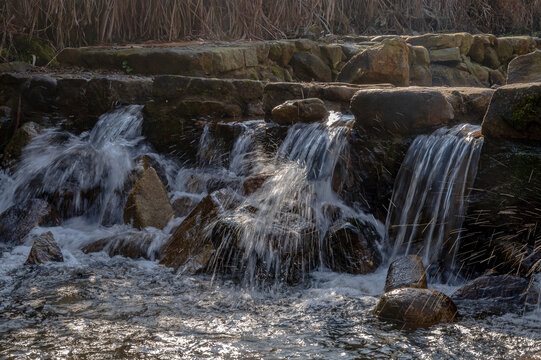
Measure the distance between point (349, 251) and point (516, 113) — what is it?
1.39 metres

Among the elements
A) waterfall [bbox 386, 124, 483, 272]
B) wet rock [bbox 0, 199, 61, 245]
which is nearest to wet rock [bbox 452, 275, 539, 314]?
waterfall [bbox 386, 124, 483, 272]

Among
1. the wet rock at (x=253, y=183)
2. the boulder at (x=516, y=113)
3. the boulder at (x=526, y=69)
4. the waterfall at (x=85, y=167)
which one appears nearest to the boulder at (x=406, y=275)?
the boulder at (x=516, y=113)

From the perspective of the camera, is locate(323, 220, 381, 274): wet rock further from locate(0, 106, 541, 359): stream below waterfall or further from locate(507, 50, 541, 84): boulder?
locate(507, 50, 541, 84): boulder

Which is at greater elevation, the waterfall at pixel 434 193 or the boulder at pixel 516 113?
the boulder at pixel 516 113

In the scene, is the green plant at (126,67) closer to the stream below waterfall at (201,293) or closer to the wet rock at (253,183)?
the stream below waterfall at (201,293)

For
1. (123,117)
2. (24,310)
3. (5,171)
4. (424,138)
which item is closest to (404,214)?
(424,138)

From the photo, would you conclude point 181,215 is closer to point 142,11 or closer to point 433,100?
point 433,100

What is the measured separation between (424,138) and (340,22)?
6.76m

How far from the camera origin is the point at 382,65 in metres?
6.61

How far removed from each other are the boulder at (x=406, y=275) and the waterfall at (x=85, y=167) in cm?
279

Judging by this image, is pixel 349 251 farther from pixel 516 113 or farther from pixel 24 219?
pixel 24 219

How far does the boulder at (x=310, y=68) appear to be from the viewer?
25.9 ft

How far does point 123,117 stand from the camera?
6348 millimetres

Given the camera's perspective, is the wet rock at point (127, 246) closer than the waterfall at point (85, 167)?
Yes
